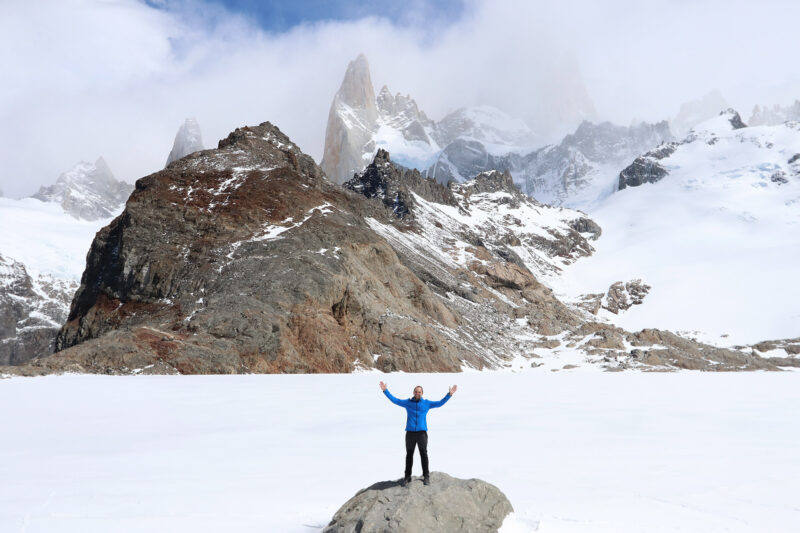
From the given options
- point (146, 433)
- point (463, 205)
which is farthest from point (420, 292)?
point (463, 205)

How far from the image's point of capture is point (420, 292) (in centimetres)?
8012

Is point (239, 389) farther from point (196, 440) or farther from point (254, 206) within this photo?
point (254, 206)

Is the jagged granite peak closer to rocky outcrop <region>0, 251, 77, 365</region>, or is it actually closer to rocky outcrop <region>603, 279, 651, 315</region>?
rocky outcrop <region>603, 279, 651, 315</region>

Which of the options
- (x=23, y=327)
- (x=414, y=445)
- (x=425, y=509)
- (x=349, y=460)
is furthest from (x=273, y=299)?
(x=23, y=327)

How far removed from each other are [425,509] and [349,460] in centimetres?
690

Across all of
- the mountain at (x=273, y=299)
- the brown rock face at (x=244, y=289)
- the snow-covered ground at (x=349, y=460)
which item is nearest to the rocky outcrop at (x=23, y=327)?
the mountain at (x=273, y=299)

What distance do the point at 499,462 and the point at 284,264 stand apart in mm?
49014

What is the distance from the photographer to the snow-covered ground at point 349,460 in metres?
11.7

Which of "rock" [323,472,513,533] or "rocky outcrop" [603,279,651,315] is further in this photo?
"rocky outcrop" [603,279,651,315]

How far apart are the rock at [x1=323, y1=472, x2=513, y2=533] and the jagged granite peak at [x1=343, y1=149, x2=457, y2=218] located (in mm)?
133770

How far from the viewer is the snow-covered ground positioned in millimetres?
11680

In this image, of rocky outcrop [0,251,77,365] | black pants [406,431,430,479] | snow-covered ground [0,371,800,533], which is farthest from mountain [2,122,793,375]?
rocky outcrop [0,251,77,365]

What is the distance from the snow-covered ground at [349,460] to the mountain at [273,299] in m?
20.4

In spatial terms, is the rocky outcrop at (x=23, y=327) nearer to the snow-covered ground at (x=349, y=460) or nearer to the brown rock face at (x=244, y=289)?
the brown rock face at (x=244, y=289)
